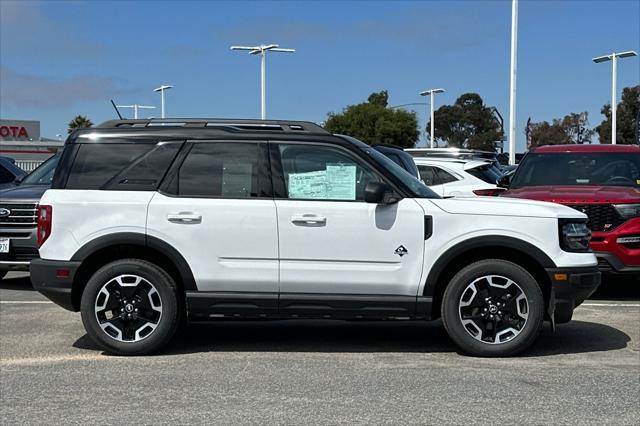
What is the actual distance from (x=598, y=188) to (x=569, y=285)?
347 cm

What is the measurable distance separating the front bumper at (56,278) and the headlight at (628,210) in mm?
5739

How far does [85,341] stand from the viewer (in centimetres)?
688

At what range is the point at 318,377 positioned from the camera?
569 cm

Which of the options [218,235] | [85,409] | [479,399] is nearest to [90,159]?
[218,235]

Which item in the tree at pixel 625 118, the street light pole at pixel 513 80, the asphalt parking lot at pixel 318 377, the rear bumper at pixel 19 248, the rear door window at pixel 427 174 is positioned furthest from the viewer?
the tree at pixel 625 118

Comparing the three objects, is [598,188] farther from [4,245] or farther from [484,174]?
→ [4,245]

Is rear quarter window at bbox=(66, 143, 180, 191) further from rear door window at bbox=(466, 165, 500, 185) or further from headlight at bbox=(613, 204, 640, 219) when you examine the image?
rear door window at bbox=(466, 165, 500, 185)

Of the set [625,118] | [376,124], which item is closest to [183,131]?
[376,124]

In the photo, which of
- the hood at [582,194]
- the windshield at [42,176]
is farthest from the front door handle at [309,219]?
the windshield at [42,176]

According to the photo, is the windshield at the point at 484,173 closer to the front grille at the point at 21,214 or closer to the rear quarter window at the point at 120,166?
the front grille at the point at 21,214

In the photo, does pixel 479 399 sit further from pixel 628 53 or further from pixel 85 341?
pixel 628 53

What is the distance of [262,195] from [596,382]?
9.39ft

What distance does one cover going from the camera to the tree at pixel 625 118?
69.3m

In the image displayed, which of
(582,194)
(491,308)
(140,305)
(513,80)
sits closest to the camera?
(491,308)
